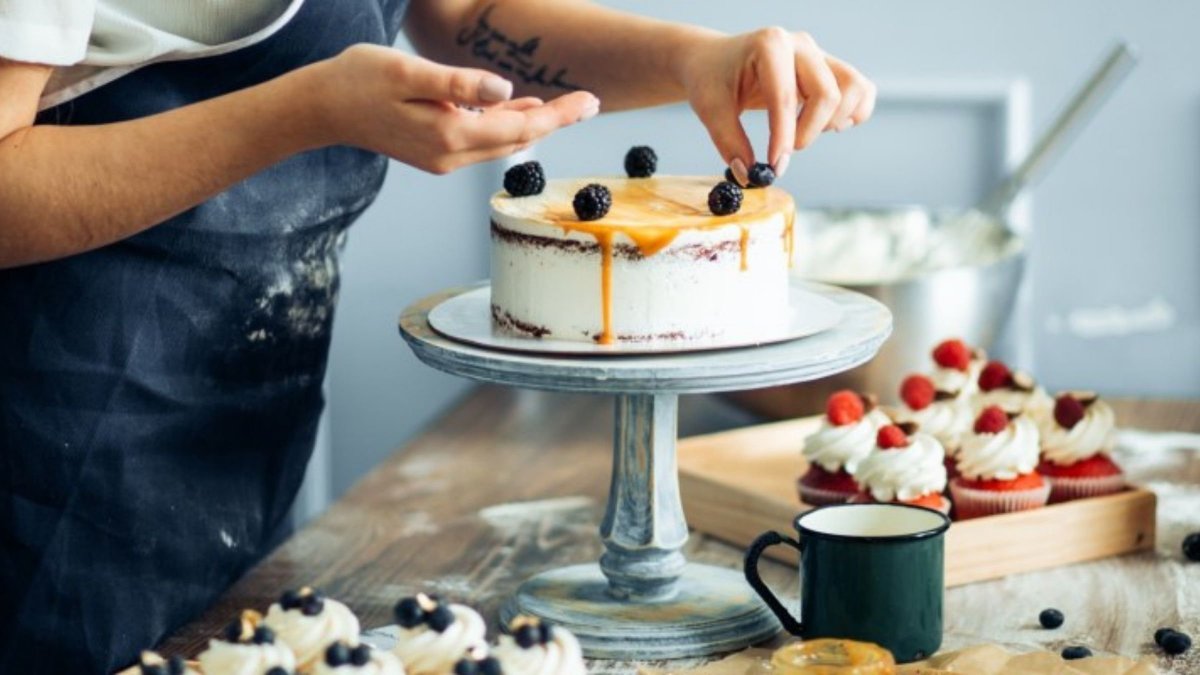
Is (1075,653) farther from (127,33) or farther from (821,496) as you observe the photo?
(127,33)

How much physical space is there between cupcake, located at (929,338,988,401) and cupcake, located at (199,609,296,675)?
0.97 metres

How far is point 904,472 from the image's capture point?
1687 mm

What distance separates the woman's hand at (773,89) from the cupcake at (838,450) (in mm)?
314

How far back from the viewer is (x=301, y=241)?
1.69m

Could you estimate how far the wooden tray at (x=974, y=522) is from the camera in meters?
1.69

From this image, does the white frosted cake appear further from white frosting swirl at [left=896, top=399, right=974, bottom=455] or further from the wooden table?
white frosting swirl at [left=896, top=399, right=974, bottom=455]

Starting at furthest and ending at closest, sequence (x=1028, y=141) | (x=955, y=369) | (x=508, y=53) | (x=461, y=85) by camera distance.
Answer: (x=1028, y=141), (x=955, y=369), (x=508, y=53), (x=461, y=85)

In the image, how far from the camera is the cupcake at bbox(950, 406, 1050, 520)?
1757 mm

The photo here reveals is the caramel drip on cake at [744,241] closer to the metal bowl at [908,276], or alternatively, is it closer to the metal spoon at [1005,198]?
the metal bowl at [908,276]

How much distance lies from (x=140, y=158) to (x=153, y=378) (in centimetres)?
29

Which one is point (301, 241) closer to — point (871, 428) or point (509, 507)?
point (509, 507)

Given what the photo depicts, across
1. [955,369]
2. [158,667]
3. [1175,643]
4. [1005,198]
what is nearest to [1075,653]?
[1175,643]

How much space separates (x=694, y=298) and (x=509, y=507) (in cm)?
61

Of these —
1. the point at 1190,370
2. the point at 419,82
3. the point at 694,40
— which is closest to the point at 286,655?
the point at 419,82
